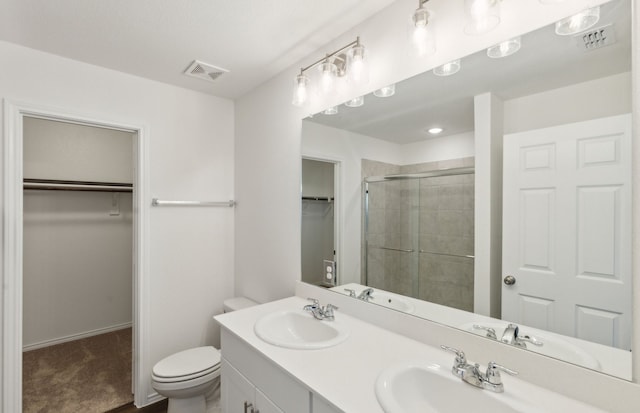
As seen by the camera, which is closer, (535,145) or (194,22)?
(535,145)

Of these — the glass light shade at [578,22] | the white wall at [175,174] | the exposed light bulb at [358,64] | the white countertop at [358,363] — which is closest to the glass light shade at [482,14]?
the glass light shade at [578,22]

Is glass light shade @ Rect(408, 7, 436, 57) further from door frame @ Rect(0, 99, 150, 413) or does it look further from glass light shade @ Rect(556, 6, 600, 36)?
door frame @ Rect(0, 99, 150, 413)

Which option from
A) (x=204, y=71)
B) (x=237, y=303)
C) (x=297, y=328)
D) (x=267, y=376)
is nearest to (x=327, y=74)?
(x=204, y=71)

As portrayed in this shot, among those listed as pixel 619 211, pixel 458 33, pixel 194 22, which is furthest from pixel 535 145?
pixel 194 22

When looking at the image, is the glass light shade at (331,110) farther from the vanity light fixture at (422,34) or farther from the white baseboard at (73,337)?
the white baseboard at (73,337)

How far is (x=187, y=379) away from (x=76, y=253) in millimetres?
2085

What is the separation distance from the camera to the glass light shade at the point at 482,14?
103 centimetres

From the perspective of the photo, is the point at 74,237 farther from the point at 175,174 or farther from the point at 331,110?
the point at 331,110

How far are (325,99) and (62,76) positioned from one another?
5.28ft

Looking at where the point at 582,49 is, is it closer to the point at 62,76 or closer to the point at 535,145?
the point at 535,145

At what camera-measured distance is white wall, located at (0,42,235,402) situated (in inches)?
74.3

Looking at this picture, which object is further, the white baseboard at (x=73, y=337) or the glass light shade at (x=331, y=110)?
the white baseboard at (x=73, y=337)

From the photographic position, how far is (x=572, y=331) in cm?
94

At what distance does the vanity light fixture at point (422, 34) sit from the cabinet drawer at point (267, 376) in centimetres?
131
